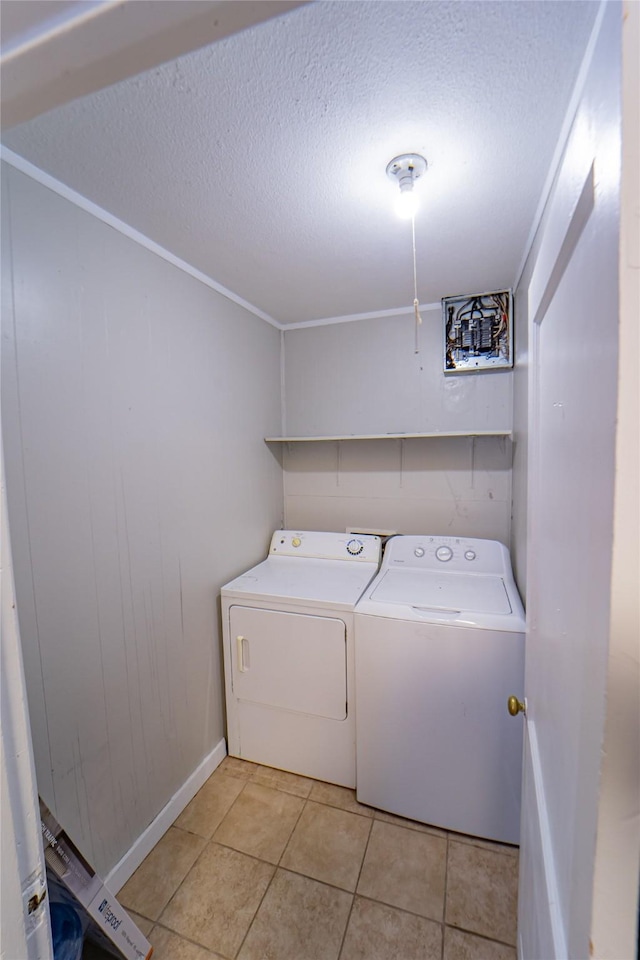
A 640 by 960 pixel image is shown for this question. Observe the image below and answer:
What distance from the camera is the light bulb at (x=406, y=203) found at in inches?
47.7

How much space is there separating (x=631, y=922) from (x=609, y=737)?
0.19 m

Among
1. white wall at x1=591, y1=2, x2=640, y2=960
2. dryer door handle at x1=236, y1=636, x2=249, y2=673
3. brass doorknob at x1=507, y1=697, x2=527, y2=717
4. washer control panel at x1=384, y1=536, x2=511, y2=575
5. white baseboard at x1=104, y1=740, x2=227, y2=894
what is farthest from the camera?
washer control panel at x1=384, y1=536, x2=511, y2=575

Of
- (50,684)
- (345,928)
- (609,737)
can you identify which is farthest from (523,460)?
(50,684)

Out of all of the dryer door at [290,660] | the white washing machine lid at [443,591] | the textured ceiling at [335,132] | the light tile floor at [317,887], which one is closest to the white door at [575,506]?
the textured ceiling at [335,132]

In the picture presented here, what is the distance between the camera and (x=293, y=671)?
70.7 inches

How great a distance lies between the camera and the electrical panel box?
2082 millimetres

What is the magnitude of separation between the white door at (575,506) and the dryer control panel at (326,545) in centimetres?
135

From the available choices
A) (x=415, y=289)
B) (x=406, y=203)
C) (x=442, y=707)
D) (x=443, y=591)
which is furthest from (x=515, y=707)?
(x=415, y=289)

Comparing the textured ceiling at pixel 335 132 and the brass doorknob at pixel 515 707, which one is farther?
the brass doorknob at pixel 515 707

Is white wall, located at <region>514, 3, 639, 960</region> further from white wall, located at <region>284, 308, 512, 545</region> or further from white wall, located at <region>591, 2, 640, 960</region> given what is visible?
white wall, located at <region>284, 308, 512, 545</region>

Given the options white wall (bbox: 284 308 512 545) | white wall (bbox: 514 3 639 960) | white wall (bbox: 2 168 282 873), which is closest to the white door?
white wall (bbox: 514 3 639 960)

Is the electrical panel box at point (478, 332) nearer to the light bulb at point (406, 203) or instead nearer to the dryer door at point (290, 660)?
the light bulb at point (406, 203)

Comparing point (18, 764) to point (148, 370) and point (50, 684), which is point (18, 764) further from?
point (148, 370)

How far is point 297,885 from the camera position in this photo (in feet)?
4.57
